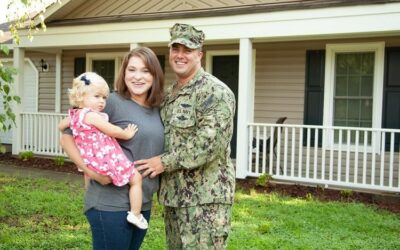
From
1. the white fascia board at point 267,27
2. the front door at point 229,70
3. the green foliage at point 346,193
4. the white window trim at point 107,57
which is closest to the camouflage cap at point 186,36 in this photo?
the white fascia board at point 267,27

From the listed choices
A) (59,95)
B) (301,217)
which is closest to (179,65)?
(301,217)

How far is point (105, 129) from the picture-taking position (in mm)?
2277

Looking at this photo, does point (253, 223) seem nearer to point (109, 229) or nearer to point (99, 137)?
point (109, 229)

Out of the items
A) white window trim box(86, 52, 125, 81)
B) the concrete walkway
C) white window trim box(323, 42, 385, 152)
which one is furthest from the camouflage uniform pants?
white window trim box(86, 52, 125, 81)

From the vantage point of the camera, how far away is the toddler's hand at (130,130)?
2.31 meters

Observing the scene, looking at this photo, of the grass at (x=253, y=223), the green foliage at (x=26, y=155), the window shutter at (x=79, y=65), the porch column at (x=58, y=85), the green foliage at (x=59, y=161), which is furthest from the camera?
the porch column at (x=58, y=85)

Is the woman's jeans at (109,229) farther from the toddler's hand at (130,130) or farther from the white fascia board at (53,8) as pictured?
the white fascia board at (53,8)

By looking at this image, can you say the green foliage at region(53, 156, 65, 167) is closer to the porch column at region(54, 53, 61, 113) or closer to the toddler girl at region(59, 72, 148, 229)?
the porch column at region(54, 53, 61, 113)

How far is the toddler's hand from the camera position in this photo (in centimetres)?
231

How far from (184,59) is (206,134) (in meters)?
0.42

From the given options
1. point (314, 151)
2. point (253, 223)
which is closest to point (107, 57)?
point (314, 151)

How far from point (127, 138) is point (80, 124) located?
235 millimetres

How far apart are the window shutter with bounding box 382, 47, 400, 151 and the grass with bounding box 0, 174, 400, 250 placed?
212 cm

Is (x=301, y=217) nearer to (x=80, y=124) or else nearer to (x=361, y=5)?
(x=361, y=5)
